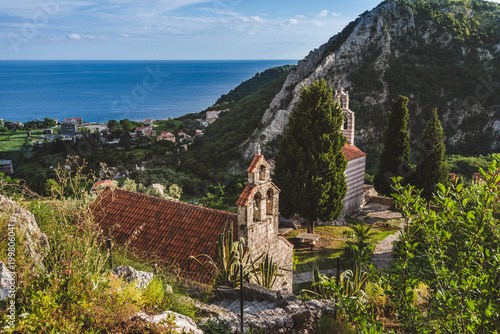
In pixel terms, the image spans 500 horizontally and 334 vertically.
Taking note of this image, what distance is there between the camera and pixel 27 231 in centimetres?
454

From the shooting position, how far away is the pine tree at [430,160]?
59.3ft

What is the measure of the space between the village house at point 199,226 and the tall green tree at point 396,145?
11858 mm

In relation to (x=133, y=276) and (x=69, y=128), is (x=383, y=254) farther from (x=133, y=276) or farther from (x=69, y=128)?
Answer: (x=69, y=128)

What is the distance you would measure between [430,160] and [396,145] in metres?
1.85

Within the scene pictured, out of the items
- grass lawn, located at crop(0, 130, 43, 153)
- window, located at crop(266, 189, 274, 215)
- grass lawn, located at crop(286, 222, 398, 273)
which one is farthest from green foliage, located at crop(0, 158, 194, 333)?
grass lawn, located at crop(0, 130, 43, 153)

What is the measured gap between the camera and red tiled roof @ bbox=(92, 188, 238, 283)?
28.6 feet

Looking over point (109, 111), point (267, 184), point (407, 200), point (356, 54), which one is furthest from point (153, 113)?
point (407, 200)

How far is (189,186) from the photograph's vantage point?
90.8 ft

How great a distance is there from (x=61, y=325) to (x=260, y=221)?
216 inches

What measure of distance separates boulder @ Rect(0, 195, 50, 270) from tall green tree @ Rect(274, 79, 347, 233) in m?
11.5

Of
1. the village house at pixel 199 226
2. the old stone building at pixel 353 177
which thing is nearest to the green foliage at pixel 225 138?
the old stone building at pixel 353 177

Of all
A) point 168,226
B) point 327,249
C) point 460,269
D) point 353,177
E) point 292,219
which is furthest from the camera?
point 353,177

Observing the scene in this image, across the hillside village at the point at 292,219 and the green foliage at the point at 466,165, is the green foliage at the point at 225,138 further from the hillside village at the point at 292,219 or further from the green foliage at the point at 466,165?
the green foliage at the point at 466,165

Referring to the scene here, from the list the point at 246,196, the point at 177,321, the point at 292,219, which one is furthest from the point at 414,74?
the point at 177,321
